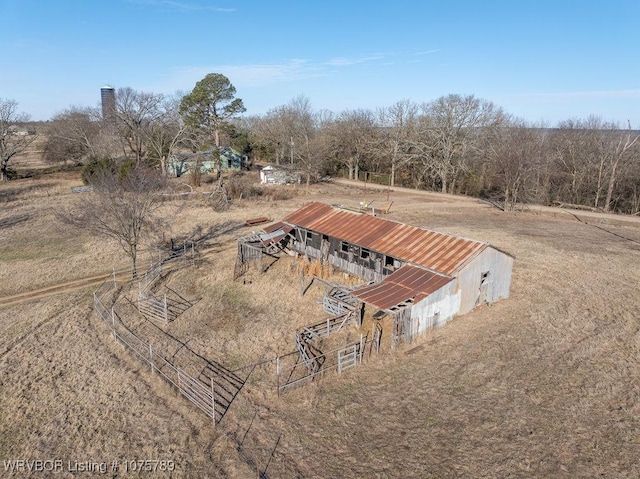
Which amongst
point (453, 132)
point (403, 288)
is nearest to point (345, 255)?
point (403, 288)

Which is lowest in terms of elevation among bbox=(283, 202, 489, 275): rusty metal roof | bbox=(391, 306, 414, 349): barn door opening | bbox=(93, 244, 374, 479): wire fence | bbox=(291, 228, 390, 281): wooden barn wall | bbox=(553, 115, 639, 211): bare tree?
bbox=(93, 244, 374, 479): wire fence

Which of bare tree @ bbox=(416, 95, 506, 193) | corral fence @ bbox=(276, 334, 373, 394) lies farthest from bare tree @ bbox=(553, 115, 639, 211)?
corral fence @ bbox=(276, 334, 373, 394)

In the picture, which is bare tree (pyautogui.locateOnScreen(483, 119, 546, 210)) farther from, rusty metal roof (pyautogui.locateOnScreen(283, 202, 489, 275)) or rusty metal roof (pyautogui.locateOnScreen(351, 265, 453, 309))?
rusty metal roof (pyautogui.locateOnScreen(351, 265, 453, 309))

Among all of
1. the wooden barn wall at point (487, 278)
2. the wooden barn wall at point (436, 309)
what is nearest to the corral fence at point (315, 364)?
the wooden barn wall at point (436, 309)

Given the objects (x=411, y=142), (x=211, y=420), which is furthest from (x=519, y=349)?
(x=411, y=142)

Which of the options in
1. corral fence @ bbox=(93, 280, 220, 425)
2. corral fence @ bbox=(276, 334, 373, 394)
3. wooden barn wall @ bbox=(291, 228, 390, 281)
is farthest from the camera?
wooden barn wall @ bbox=(291, 228, 390, 281)

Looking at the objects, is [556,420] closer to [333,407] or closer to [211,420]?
[333,407]
